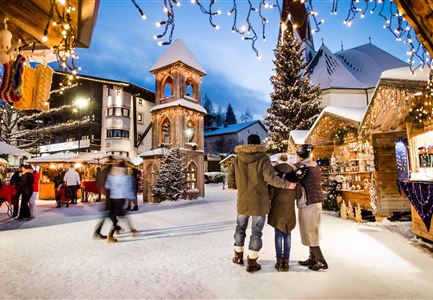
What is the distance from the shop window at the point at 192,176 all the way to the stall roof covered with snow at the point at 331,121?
26.6ft

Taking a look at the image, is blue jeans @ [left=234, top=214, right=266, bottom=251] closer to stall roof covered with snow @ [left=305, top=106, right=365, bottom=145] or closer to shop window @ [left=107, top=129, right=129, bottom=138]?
stall roof covered with snow @ [left=305, top=106, right=365, bottom=145]

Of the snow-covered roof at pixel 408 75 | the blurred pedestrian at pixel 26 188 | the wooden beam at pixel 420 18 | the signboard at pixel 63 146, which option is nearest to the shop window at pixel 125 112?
the signboard at pixel 63 146

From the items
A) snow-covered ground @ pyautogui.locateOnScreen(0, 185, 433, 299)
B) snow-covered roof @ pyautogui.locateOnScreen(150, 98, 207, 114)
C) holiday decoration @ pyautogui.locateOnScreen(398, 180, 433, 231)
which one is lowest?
snow-covered ground @ pyautogui.locateOnScreen(0, 185, 433, 299)

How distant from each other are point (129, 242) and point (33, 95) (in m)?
3.81

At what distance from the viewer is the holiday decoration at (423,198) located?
213 inches

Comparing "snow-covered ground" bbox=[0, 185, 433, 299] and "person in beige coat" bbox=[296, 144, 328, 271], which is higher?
"person in beige coat" bbox=[296, 144, 328, 271]

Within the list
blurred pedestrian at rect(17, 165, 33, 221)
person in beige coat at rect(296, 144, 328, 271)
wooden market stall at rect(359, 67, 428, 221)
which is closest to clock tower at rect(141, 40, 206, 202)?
blurred pedestrian at rect(17, 165, 33, 221)

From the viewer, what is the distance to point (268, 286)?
360cm

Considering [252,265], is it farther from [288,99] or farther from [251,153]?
[288,99]

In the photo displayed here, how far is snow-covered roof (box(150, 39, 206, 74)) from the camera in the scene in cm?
1819

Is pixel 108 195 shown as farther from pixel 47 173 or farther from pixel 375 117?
pixel 47 173

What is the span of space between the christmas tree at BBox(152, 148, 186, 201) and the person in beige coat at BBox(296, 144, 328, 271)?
11984mm

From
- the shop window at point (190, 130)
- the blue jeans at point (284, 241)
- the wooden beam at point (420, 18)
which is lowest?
the blue jeans at point (284, 241)

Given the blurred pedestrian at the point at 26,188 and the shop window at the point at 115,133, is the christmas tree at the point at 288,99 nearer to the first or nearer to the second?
the shop window at the point at 115,133
